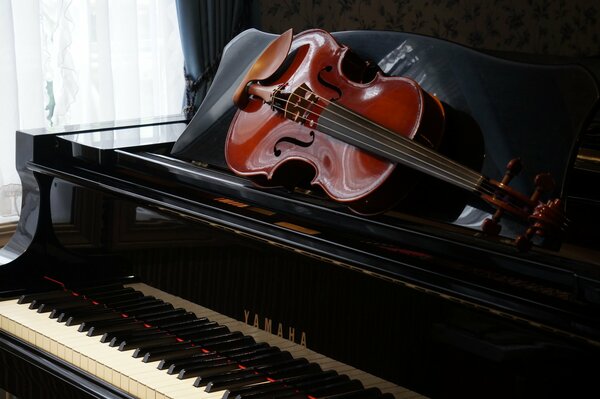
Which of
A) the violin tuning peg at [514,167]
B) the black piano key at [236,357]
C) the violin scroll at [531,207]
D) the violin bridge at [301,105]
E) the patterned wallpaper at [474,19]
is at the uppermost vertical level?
the patterned wallpaper at [474,19]

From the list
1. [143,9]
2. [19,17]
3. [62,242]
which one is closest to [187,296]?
[62,242]

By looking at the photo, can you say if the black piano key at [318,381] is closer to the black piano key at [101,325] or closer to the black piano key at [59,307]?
the black piano key at [101,325]

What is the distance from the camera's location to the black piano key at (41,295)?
74.2 inches

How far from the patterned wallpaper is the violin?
4.97ft

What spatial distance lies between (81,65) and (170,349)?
1669 mm

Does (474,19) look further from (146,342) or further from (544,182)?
(544,182)

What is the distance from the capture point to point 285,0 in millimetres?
3576

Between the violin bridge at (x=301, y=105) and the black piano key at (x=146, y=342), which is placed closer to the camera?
the violin bridge at (x=301, y=105)

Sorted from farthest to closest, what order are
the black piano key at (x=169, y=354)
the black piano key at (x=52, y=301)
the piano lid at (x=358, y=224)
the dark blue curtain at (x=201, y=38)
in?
the dark blue curtain at (x=201, y=38) < the black piano key at (x=52, y=301) < the black piano key at (x=169, y=354) < the piano lid at (x=358, y=224)

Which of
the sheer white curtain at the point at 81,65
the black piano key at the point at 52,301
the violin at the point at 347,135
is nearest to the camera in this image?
the violin at the point at 347,135

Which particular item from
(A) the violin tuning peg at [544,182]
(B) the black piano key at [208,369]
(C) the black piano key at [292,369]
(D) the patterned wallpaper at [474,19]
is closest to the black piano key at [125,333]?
(B) the black piano key at [208,369]

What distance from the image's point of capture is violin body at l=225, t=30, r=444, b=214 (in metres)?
1.35

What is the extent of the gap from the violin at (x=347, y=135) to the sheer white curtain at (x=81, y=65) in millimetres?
1325

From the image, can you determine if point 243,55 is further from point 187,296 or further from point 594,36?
point 594,36
